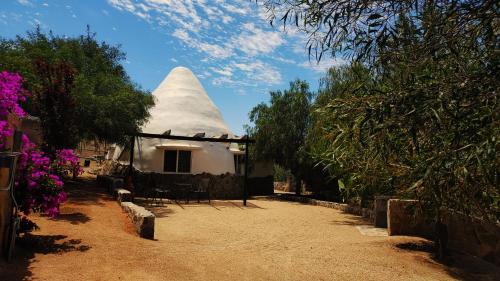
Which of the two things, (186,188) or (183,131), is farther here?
(183,131)

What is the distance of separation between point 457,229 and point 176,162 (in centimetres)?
1355

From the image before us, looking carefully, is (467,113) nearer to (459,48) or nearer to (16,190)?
(459,48)

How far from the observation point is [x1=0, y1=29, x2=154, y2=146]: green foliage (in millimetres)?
13336

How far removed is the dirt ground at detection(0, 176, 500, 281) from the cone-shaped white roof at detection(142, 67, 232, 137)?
10.2m

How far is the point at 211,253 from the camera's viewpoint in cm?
697

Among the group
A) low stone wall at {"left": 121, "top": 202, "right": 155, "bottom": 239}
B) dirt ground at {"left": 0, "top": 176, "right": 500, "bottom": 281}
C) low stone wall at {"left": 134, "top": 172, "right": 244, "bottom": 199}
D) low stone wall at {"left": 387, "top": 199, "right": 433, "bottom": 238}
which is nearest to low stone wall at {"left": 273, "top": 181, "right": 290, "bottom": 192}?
low stone wall at {"left": 134, "top": 172, "right": 244, "bottom": 199}

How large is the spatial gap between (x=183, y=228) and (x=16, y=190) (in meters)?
4.55

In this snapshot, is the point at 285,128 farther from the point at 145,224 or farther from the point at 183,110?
the point at 145,224

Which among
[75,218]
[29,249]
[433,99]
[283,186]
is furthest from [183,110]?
[433,99]

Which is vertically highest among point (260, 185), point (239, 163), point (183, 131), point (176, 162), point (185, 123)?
point (185, 123)

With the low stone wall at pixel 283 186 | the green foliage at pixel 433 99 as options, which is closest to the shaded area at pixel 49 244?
the green foliage at pixel 433 99

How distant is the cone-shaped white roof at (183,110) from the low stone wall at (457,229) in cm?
1330

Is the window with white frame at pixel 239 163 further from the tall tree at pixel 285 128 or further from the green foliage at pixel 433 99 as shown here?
the green foliage at pixel 433 99

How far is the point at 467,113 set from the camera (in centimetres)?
308
